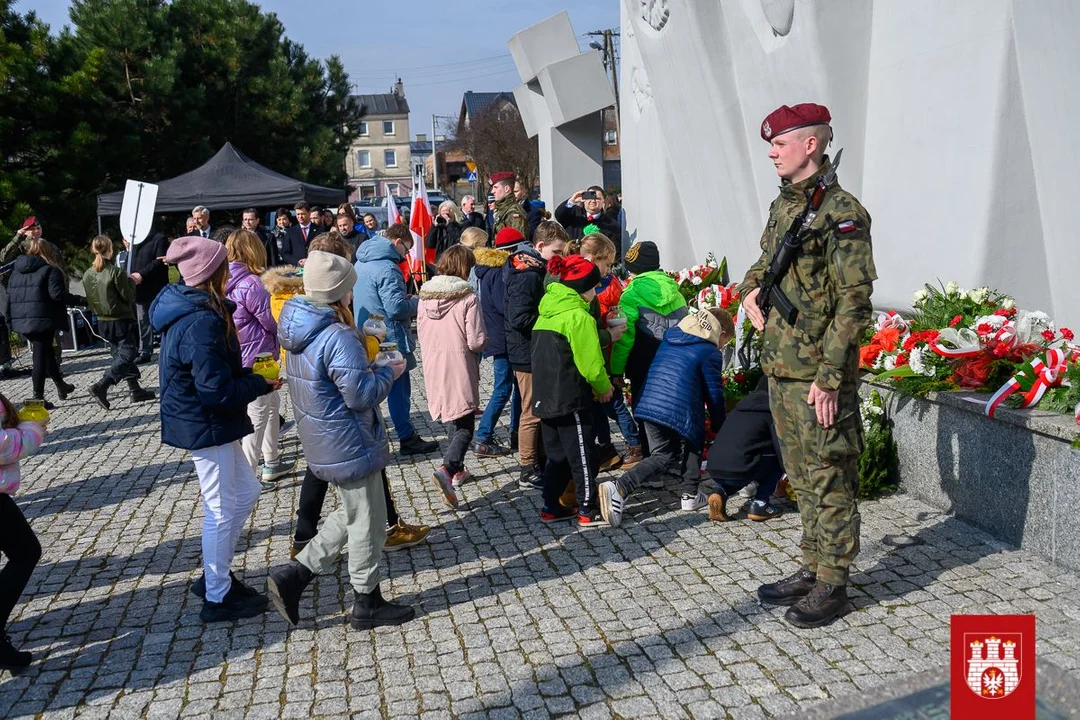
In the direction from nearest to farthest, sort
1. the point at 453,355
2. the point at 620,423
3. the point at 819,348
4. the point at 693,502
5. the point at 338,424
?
the point at 819,348 < the point at 338,424 < the point at 693,502 < the point at 453,355 < the point at 620,423

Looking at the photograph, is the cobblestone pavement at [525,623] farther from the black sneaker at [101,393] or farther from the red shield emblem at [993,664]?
the black sneaker at [101,393]

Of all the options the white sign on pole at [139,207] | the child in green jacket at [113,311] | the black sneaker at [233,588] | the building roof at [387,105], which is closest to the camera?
the black sneaker at [233,588]

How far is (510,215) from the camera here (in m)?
11.1

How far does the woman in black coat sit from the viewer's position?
10.2 metres

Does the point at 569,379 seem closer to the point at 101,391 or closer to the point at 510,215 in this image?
the point at 510,215

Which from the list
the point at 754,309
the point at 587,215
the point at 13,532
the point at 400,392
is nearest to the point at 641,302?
the point at 400,392

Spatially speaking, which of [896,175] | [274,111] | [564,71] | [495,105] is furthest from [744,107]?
[495,105]

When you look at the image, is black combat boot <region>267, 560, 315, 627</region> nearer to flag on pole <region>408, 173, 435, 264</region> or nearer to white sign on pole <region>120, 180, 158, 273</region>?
flag on pole <region>408, 173, 435, 264</region>

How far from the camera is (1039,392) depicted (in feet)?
15.9

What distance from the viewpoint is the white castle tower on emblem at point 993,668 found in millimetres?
2309

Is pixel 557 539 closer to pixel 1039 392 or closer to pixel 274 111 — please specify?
pixel 1039 392

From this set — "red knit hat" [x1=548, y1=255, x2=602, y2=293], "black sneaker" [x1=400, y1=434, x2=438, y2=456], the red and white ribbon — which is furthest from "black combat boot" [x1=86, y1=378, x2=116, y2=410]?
the red and white ribbon

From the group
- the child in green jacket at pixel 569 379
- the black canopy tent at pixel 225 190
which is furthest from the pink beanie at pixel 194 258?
the black canopy tent at pixel 225 190

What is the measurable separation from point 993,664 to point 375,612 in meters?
2.87
